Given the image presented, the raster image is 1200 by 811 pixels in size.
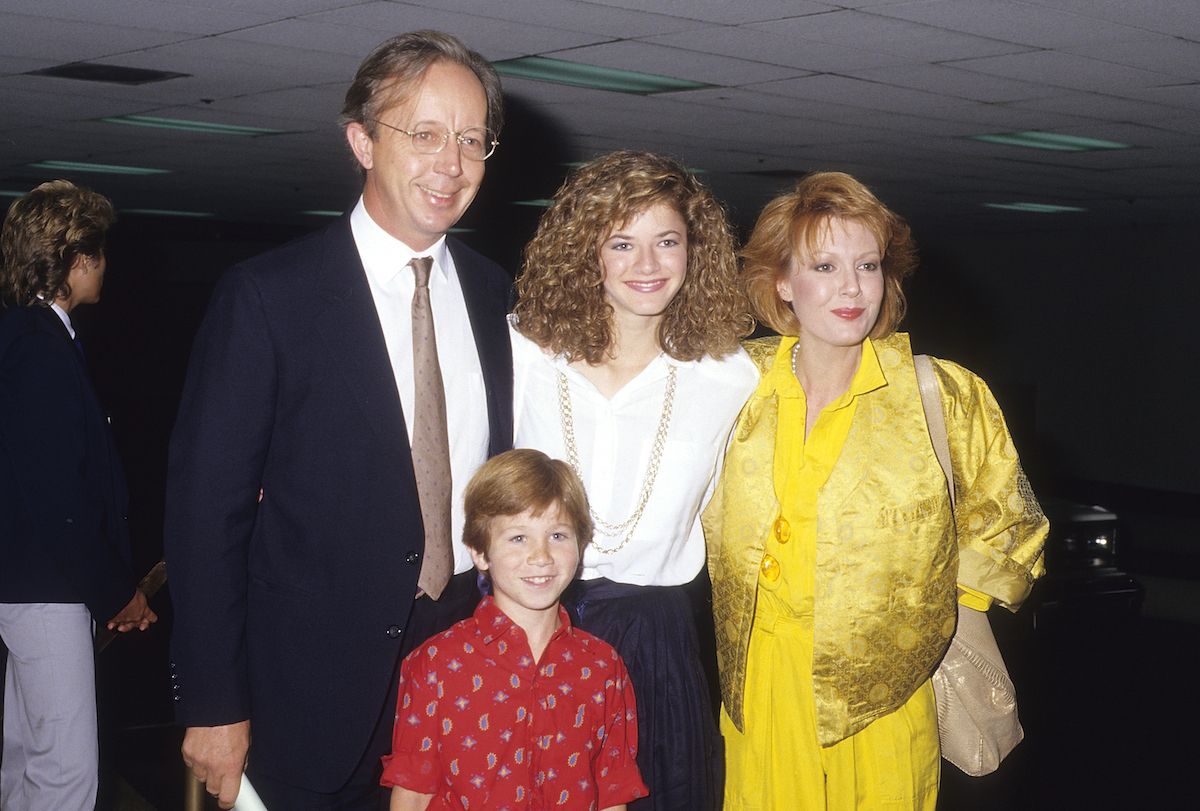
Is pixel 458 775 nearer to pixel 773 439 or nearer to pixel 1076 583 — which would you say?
pixel 773 439

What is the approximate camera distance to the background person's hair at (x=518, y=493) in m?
1.82

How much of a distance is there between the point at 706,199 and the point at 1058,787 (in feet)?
9.25

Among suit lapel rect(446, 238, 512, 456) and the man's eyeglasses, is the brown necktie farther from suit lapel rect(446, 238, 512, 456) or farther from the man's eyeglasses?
the man's eyeglasses

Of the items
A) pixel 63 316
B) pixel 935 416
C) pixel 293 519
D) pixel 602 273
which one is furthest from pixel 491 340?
pixel 63 316

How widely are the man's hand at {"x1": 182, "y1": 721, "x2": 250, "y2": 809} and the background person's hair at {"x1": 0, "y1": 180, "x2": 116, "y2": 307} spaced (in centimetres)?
164

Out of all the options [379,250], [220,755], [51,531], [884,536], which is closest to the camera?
[220,755]

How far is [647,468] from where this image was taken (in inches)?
79.2

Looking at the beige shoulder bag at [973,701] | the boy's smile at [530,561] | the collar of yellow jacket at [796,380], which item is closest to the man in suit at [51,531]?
the boy's smile at [530,561]

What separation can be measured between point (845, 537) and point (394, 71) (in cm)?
115

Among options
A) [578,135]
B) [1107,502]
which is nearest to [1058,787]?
[578,135]

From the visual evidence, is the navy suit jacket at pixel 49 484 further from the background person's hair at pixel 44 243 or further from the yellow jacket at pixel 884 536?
the yellow jacket at pixel 884 536

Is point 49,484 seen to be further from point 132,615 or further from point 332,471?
point 332,471

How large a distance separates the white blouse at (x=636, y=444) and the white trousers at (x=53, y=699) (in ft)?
5.08

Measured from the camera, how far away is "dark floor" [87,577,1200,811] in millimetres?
3705
